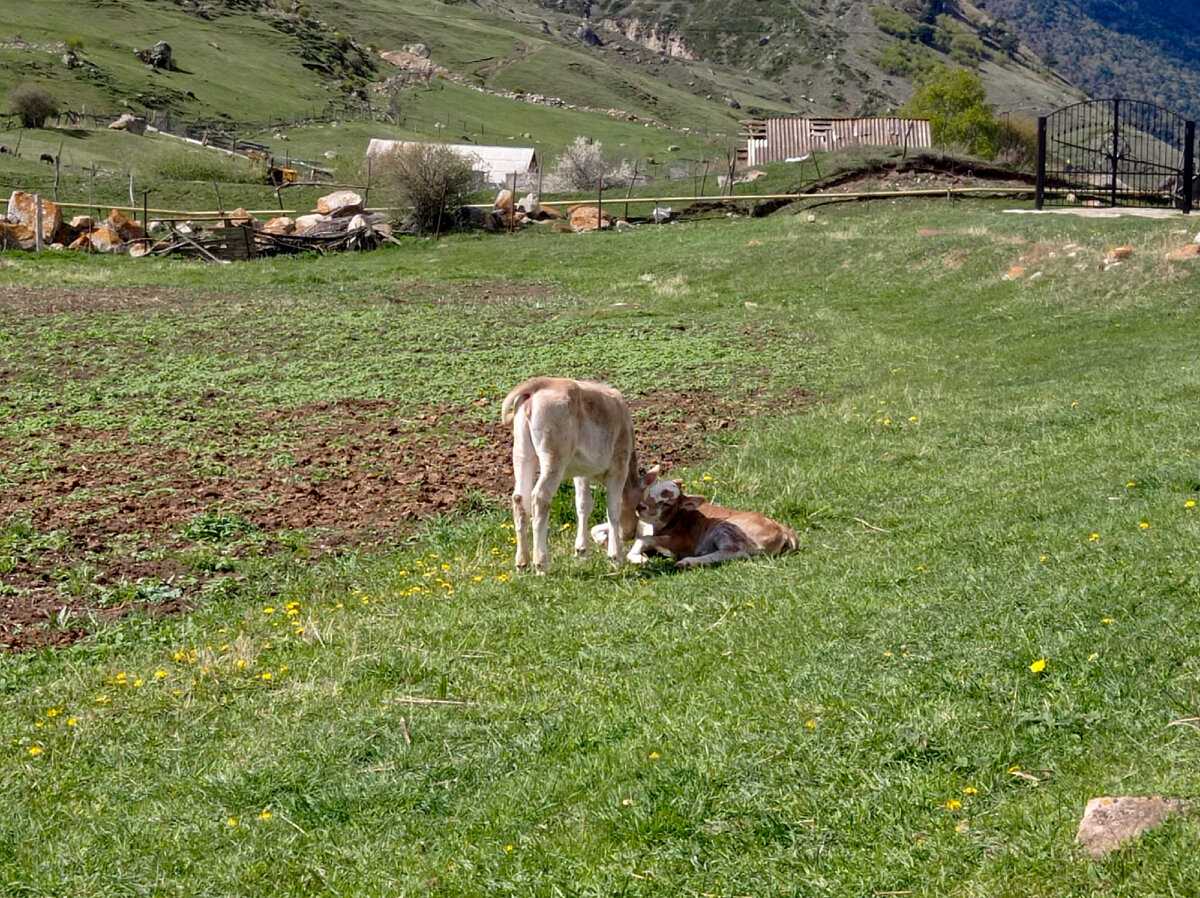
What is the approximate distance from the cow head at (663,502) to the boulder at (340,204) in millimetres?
39408

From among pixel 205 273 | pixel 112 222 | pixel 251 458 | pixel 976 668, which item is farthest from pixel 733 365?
pixel 112 222

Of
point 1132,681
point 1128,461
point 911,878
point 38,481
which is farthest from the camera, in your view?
point 38,481

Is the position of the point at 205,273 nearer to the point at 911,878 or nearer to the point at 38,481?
the point at 38,481

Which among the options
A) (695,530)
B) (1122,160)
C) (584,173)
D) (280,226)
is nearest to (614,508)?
(695,530)

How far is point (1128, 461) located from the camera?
11711mm

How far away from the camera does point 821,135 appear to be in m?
61.7

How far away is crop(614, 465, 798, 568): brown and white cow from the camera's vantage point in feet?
34.1

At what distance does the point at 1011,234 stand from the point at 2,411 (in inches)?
888

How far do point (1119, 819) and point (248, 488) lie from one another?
10.1 meters

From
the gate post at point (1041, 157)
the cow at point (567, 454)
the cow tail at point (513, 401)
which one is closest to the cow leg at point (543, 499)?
the cow at point (567, 454)

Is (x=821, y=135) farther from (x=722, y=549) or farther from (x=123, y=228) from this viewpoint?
(x=722, y=549)

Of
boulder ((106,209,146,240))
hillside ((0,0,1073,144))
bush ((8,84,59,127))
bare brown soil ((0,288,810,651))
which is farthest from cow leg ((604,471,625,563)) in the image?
hillside ((0,0,1073,144))

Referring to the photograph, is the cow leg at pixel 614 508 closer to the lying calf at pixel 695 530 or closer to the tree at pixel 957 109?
the lying calf at pixel 695 530

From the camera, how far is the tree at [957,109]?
84.6 meters
